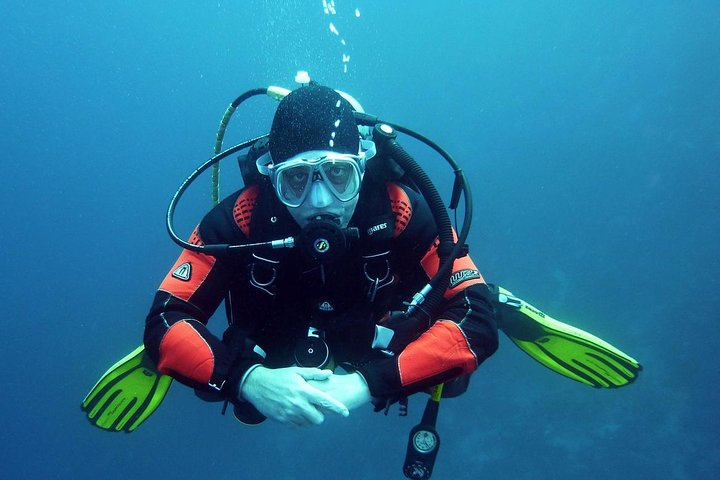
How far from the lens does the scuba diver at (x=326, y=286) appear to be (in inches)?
113

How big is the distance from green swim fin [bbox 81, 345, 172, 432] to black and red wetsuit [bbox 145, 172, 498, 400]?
1.07 meters

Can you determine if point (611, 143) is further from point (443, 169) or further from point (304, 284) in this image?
point (304, 284)

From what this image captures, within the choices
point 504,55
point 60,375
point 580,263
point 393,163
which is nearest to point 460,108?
point 504,55

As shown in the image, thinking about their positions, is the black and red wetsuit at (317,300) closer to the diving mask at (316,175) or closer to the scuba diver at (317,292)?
the scuba diver at (317,292)

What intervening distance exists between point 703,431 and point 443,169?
14904 mm

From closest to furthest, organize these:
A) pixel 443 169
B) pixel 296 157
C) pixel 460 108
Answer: pixel 296 157 → pixel 443 169 → pixel 460 108

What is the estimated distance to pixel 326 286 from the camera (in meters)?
3.47

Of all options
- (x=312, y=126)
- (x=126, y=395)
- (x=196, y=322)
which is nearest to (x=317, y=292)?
(x=196, y=322)

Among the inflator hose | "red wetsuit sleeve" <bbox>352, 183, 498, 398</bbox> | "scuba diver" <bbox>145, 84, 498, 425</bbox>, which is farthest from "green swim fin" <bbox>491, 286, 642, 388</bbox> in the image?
the inflator hose

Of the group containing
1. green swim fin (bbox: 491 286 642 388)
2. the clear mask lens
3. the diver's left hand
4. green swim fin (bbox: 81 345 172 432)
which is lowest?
green swim fin (bbox: 81 345 172 432)

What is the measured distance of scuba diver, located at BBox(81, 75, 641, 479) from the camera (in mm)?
2869

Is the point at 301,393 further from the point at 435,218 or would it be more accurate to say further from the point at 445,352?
the point at 435,218

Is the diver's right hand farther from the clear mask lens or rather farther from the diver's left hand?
the clear mask lens

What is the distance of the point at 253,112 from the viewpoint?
1631 inches
